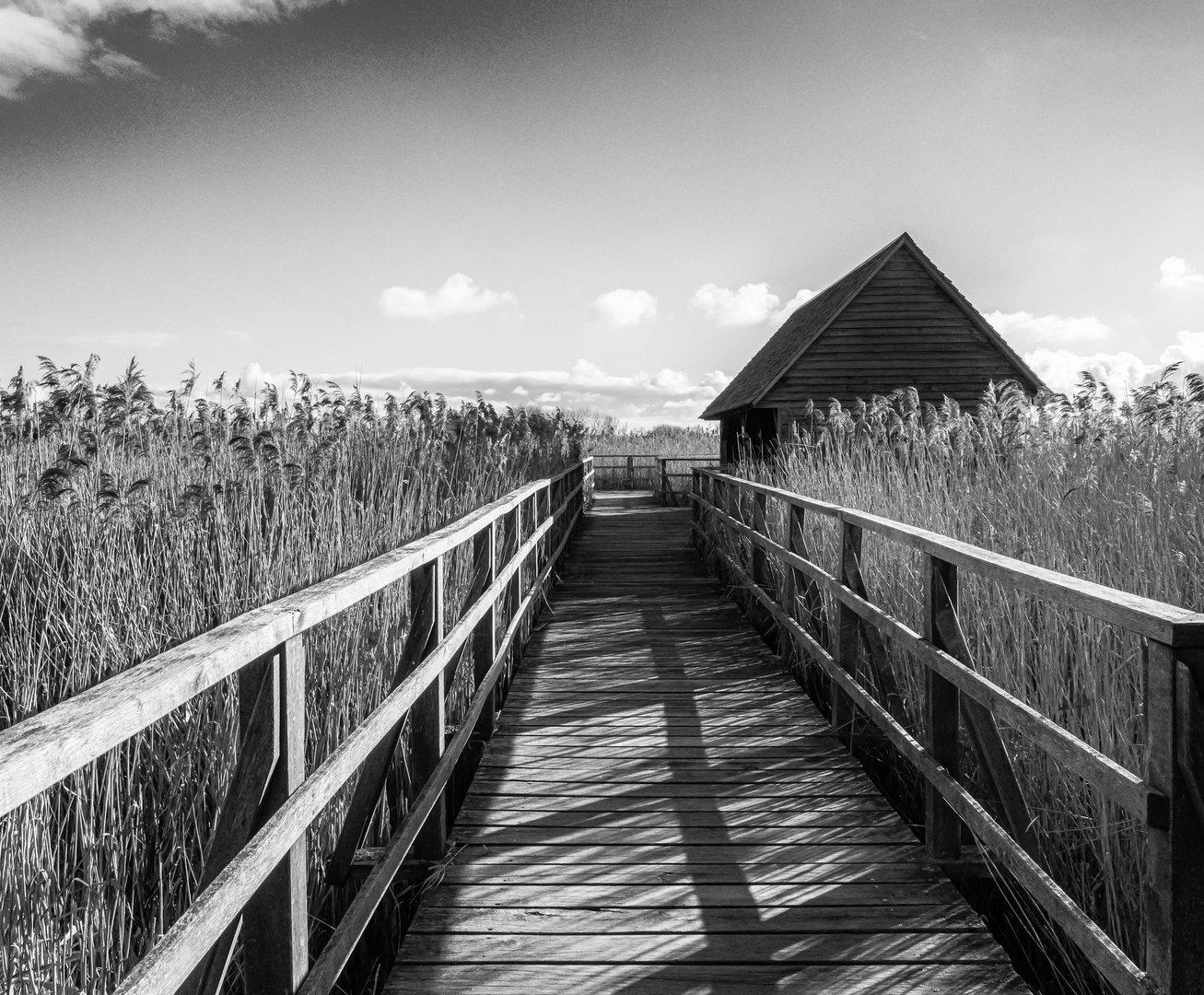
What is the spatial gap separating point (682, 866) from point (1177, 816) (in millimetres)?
1803

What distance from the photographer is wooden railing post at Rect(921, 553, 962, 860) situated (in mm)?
2852

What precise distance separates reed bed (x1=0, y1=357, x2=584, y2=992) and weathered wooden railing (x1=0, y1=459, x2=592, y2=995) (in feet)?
0.59

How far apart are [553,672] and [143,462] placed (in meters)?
3.86

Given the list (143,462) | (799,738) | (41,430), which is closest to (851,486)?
(799,738)

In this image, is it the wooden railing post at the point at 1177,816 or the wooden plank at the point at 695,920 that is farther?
the wooden plank at the point at 695,920

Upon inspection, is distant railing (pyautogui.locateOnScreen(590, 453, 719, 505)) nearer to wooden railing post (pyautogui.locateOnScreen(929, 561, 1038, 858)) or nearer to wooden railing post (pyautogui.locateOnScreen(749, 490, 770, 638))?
wooden railing post (pyautogui.locateOnScreen(749, 490, 770, 638))

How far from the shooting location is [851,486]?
645 cm

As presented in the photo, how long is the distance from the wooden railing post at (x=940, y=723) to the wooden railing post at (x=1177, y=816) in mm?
1159

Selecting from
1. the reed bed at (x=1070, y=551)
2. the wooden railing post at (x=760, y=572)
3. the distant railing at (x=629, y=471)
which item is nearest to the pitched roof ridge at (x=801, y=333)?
the distant railing at (x=629, y=471)

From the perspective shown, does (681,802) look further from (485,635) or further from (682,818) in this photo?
(485,635)

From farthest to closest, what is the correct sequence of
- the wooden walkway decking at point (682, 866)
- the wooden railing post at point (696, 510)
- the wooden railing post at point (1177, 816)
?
1. the wooden railing post at point (696, 510)
2. the wooden walkway decking at point (682, 866)
3. the wooden railing post at point (1177, 816)

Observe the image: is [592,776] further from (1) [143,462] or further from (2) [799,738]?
(1) [143,462]

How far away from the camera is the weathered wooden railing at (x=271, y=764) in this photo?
106 cm

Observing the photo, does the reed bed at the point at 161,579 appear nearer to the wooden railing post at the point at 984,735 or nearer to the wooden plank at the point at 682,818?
the wooden plank at the point at 682,818
